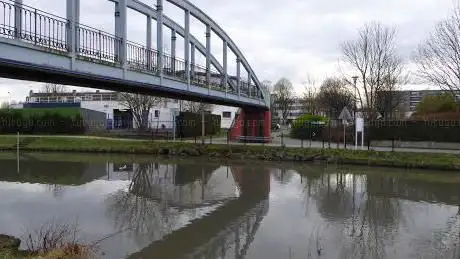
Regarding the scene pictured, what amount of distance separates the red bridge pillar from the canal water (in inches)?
661

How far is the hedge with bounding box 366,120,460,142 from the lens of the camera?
107 ft

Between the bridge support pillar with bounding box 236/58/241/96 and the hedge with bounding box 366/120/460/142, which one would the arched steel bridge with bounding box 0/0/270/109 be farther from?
the hedge with bounding box 366/120/460/142

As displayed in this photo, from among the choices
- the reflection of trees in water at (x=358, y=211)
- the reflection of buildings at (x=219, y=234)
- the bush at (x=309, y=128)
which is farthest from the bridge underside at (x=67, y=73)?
the bush at (x=309, y=128)

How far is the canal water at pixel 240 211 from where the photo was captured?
10.3 metres

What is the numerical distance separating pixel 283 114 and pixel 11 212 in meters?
79.5

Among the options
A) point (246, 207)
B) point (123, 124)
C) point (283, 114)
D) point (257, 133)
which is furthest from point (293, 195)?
point (283, 114)

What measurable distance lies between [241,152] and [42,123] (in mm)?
28019

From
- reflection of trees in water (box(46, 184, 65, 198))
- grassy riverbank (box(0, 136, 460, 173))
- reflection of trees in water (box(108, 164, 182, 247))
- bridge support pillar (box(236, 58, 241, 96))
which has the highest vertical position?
bridge support pillar (box(236, 58, 241, 96))

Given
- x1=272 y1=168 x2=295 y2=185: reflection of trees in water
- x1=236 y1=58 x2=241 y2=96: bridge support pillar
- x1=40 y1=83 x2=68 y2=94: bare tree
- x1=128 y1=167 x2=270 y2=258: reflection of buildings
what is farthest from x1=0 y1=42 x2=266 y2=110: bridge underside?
x1=40 y1=83 x2=68 y2=94: bare tree

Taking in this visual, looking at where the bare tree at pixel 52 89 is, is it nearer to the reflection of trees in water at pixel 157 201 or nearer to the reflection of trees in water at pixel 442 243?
the reflection of trees in water at pixel 157 201

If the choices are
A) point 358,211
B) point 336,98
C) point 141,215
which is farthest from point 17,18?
point 336,98

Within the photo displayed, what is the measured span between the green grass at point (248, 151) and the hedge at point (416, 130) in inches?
230

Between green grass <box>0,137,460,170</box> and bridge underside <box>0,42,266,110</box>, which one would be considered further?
green grass <box>0,137,460,170</box>

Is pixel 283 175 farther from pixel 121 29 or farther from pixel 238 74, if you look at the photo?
pixel 238 74
